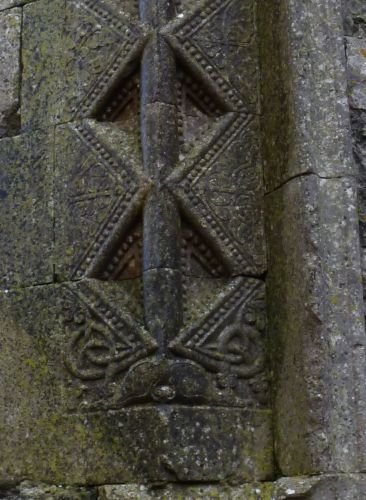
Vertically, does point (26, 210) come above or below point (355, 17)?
below

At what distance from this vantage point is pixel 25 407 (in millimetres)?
4344

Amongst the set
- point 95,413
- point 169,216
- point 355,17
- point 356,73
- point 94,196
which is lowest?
point 95,413

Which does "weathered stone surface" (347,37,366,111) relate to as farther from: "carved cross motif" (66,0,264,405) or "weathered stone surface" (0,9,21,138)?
"weathered stone surface" (0,9,21,138)

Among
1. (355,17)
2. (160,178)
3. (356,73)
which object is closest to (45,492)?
(160,178)

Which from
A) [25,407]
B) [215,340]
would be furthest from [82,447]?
[215,340]

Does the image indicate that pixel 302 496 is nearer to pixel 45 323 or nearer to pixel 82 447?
pixel 82 447

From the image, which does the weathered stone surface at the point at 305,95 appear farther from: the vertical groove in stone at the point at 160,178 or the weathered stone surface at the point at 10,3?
the weathered stone surface at the point at 10,3

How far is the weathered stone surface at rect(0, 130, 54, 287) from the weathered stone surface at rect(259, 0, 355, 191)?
95 centimetres

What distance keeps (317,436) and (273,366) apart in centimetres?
40

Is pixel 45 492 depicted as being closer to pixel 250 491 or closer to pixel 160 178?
pixel 250 491

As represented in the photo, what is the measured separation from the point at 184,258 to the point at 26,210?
771 mm

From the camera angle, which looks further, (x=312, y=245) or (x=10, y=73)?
(x=10, y=73)

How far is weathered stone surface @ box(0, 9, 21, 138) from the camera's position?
479 centimetres

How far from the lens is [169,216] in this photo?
13.9 ft
